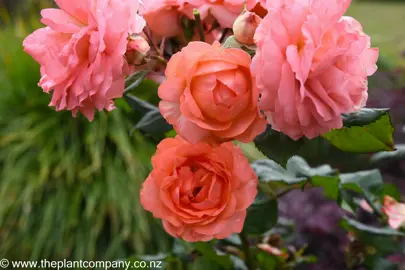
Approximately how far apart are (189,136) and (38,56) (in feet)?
0.54

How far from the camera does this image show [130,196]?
169 centimetres

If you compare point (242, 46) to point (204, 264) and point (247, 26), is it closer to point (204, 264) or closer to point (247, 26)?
point (247, 26)

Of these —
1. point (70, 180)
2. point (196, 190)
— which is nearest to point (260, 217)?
point (196, 190)

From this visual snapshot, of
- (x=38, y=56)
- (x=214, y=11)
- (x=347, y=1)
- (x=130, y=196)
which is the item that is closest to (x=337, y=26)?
(x=347, y=1)

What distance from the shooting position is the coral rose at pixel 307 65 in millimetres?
392

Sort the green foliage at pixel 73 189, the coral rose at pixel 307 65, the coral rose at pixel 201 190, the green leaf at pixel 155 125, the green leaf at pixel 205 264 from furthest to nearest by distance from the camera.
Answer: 1. the green foliage at pixel 73 189
2. the green leaf at pixel 205 264
3. the green leaf at pixel 155 125
4. the coral rose at pixel 201 190
5. the coral rose at pixel 307 65

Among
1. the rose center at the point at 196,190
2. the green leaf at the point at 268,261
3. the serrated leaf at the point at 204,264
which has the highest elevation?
the rose center at the point at 196,190

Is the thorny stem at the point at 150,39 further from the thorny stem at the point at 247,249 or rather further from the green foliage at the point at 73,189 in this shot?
the green foliage at the point at 73,189

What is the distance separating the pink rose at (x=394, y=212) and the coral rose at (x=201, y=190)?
0.30 meters

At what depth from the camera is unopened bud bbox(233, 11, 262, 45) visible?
441mm

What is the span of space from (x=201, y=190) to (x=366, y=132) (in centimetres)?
18

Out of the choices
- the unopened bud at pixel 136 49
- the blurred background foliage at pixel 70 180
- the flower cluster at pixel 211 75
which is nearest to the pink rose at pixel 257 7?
the flower cluster at pixel 211 75

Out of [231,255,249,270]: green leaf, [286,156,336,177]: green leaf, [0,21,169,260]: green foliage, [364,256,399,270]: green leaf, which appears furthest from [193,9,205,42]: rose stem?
[0,21,169,260]: green foliage

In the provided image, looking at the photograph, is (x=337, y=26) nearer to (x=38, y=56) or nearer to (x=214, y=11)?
(x=214, y=11)
